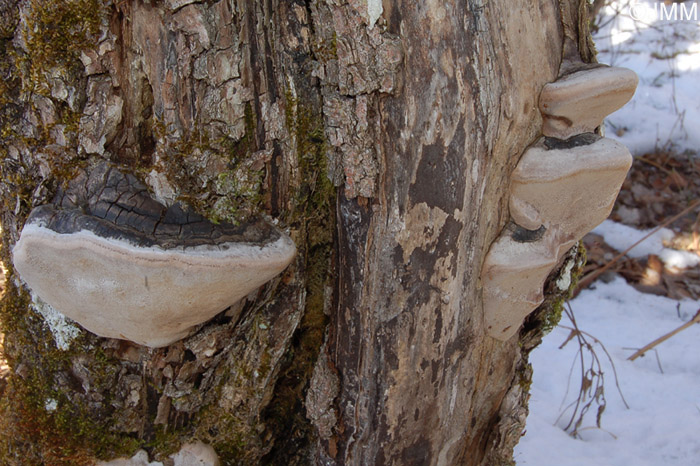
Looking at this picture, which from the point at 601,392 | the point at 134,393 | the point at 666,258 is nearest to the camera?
the point at 134,393

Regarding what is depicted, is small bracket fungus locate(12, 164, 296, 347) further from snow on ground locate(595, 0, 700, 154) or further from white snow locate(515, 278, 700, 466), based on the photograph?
snow on ground locate(595, 0, 700, 154)

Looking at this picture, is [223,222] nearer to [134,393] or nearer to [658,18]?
[134,393]

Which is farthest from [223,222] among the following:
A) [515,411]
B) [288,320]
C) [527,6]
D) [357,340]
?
[515,411]

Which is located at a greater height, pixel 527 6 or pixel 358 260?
pixel 527 6

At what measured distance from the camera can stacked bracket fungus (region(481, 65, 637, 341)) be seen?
1388 millimetres

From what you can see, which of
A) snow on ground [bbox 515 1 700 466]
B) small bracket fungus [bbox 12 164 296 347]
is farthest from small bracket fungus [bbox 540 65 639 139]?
snow on ground [bbox 515 1 700 466]

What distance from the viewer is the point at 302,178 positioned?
1553 millimetres

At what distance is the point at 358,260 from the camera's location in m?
1.52

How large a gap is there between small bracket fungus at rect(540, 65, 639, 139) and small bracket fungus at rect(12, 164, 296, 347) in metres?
0.75

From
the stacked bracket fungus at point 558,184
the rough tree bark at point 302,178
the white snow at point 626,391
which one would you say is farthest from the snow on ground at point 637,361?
the stacked bracket fungus at point 558,184

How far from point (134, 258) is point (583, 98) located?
1.14m

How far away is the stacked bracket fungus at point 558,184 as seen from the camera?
1.39 m

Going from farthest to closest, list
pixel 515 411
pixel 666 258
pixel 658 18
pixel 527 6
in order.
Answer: pixel 658 18 < pixel 666 258 < pixel 515 411 < pixel 527 6

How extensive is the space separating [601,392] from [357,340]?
152 centimetres
